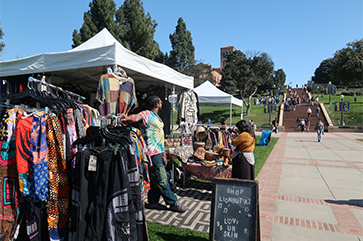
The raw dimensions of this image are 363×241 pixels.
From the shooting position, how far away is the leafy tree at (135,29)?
28.3 m

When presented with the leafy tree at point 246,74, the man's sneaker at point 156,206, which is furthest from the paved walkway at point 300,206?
the leafy tree at point 246,74

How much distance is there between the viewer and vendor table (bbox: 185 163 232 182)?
4828mm

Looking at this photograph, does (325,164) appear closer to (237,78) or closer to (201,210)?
(201,210)

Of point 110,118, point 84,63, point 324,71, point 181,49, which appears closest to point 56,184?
point 110,118

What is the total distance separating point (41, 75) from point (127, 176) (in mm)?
3904

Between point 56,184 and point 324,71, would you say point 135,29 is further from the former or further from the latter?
point 324,71

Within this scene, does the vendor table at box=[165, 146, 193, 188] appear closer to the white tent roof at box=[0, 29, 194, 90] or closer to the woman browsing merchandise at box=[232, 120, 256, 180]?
the woman browsing merchandise at box=[232, 120, 256, 180]

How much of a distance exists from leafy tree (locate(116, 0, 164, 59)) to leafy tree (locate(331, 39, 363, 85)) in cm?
3736

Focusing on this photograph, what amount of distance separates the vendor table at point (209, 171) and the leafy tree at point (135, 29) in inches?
997

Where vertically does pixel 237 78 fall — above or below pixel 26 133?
above

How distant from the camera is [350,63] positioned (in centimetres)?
4097

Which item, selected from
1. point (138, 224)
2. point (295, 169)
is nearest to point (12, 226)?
point (138, 224)

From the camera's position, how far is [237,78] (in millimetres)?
39594

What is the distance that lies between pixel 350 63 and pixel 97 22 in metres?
44.5
